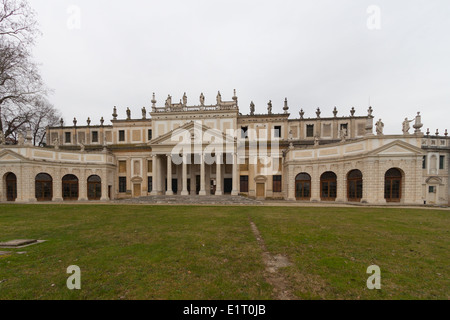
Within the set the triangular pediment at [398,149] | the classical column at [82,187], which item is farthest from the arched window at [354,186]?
the classical column at [82,187]

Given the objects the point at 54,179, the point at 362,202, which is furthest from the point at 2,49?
the point at 362,202

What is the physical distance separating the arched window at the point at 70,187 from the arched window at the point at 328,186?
37.4 metres

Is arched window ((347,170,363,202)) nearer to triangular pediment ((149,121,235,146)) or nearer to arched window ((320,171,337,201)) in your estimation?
arched window ((320,171,337,201))

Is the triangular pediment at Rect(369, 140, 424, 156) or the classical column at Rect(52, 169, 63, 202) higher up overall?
the triangular pediment at Rect(369, 140, 424, 156)

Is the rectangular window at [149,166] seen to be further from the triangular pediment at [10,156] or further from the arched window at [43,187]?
the triangular pediment at [10,156]

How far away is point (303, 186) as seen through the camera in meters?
31.6

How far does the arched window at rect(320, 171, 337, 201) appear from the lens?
28656mm

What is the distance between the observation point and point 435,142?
138 feet

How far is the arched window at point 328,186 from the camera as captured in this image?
2866cm

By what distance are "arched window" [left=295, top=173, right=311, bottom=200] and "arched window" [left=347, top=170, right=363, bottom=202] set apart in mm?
5564

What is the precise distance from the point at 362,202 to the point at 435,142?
32800mm

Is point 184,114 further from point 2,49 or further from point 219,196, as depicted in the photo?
point 2,49

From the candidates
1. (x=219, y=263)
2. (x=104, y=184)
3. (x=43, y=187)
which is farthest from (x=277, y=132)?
(x=43, y=187)

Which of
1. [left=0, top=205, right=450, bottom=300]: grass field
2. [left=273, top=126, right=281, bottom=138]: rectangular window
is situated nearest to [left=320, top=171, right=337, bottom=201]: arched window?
[left=273, top=126, right=281, bottom=138]: rectangular window
